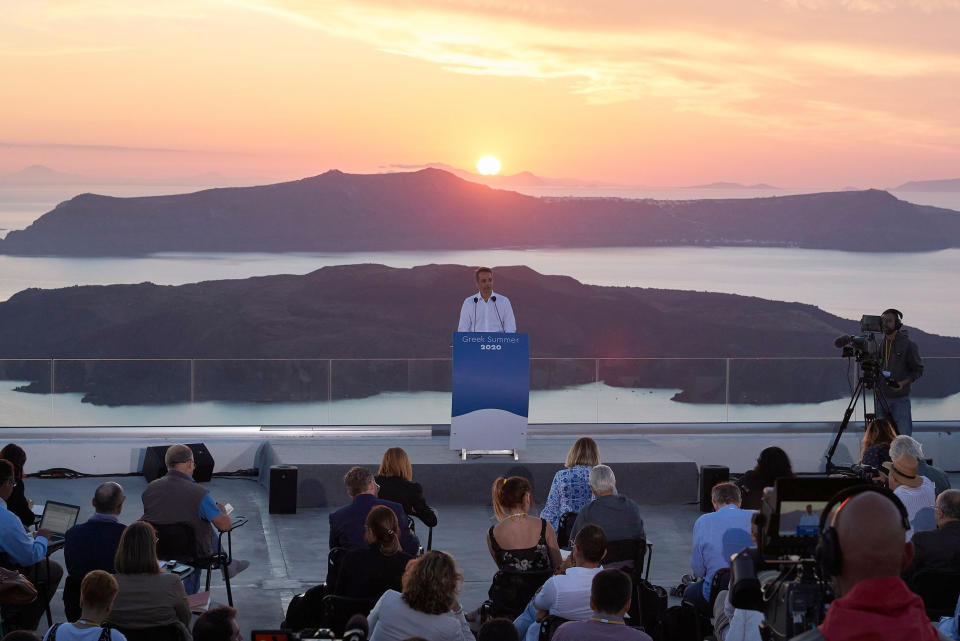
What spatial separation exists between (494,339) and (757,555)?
20.9 ft

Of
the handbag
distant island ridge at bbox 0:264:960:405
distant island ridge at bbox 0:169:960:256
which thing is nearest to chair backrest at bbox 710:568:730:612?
the handbag

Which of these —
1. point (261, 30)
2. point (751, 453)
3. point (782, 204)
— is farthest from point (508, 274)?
point (751, 453)

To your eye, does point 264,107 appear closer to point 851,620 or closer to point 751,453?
point 751,453

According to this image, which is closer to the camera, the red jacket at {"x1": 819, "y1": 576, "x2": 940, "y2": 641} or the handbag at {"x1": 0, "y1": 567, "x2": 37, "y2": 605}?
the red jacket at {"x1": 819, "y1": 576, "x2": 940, "y2": 641}

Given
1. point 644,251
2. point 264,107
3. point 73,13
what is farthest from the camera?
point 644,251

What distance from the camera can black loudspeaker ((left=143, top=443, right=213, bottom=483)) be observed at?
9.45 m

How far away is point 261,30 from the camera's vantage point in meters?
22.0

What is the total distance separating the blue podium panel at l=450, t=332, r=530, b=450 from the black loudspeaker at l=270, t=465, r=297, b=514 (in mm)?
1344

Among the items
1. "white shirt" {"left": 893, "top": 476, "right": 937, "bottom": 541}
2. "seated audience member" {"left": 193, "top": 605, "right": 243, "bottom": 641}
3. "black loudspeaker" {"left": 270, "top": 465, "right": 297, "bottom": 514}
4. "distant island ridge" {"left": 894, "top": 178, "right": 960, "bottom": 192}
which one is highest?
"distant island ridge" {"left": 894, "top": 178, "right": 960, "bottom": 192}

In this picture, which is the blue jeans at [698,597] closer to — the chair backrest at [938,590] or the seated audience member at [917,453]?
the chair backrest at [938,590]

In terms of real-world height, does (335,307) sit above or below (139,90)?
below

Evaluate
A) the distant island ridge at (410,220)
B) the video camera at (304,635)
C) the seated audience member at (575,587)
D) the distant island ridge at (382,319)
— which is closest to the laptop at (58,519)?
the video camera at (304,635)

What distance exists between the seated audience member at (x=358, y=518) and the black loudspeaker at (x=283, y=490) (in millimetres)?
3195

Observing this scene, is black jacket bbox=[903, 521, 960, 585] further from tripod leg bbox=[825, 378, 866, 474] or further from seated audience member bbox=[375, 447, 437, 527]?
tripod leg bbox=[825, 378, 866, 474]
